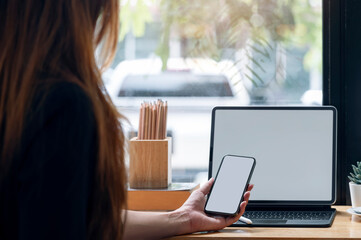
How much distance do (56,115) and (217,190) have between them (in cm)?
86

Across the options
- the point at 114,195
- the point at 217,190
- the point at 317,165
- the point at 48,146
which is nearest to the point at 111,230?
the point at 114,195

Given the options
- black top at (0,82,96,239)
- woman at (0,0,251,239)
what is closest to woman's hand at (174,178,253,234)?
woman at (0,0,251,239)

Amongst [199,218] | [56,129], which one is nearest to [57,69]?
[56,129]

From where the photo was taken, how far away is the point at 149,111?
5.64ft

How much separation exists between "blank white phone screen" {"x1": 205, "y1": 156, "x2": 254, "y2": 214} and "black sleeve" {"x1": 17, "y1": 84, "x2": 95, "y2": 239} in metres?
0.76

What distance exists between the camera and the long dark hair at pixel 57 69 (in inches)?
28.4

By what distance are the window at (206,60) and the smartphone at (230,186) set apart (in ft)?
1.28

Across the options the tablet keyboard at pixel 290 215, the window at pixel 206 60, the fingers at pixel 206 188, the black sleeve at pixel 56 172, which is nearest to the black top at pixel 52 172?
the black sleeve at pixel 56 172

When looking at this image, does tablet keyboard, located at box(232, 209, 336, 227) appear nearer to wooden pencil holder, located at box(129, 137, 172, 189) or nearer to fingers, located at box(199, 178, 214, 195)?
fingers, located at box(199, 178, 214, 195)

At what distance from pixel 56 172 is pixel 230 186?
0.86 metres

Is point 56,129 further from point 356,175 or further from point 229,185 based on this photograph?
point 356,175

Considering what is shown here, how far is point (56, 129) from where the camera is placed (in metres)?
0.69

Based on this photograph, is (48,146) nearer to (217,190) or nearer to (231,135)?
(217,190)

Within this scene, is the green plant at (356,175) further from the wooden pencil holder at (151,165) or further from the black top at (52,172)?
the black top at (52,172)
